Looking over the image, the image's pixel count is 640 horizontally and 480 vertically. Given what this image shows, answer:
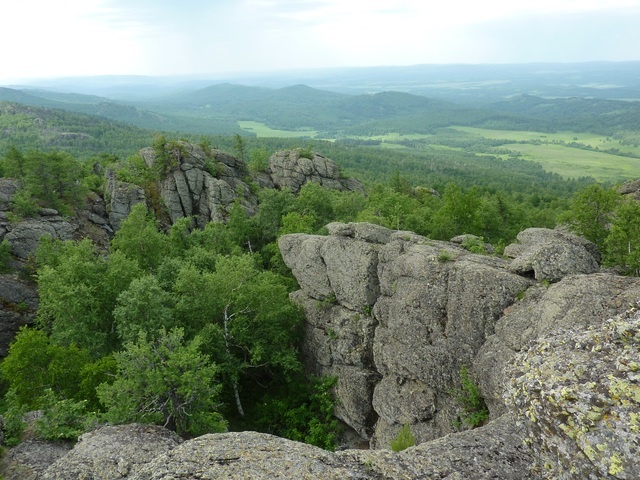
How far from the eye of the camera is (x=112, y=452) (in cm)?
1527

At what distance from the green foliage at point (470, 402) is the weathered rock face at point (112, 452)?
45.1 ft

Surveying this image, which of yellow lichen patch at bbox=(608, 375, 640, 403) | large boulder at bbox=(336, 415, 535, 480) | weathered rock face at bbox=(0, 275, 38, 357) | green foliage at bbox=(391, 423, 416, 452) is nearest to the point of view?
yellow lichen patch at bbox=(608, 375, 640, 403)

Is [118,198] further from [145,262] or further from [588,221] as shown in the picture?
[588,221]

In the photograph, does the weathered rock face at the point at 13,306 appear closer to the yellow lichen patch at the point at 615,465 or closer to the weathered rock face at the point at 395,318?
the weathered rock face at the point at 395,318

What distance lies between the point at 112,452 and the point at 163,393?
4.29m

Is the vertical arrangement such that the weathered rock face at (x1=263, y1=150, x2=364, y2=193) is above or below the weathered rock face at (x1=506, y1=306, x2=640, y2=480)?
below

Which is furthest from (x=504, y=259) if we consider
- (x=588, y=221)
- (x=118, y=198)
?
(x=118, y=198)

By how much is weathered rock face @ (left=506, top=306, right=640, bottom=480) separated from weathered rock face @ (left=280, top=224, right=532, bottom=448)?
41.4 feet

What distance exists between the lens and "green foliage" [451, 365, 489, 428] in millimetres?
20375

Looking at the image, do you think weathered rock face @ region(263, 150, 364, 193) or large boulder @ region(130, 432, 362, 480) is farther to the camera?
weathered rock face @ region(263, 150, 364, 193)

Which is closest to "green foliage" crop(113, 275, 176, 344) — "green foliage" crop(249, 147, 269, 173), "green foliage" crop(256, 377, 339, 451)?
"green foliage" crop(256, 377, 339, 451)

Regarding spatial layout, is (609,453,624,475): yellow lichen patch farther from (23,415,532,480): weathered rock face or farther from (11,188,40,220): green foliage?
(11,188,40,220): green foliage

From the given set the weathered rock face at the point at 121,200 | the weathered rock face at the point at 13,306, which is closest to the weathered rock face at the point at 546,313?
the weathered rock face at the point at 13,306

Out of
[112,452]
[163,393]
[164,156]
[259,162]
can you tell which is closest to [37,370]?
[163,393]
